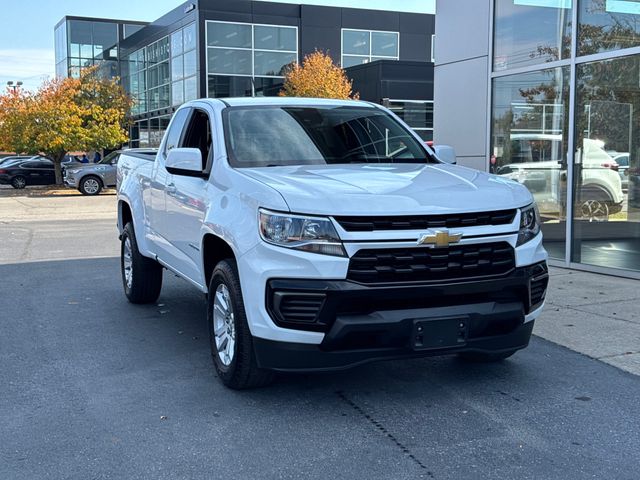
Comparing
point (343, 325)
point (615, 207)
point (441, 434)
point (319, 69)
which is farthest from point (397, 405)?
point (319, 69)

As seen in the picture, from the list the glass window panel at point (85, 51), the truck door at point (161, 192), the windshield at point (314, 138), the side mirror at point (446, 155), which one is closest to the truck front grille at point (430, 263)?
Result: the windshield at point (314, 138)

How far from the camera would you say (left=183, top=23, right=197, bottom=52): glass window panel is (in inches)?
1362

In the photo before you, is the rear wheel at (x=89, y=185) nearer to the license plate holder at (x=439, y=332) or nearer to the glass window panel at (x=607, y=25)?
the glass window panel at (x=607, y=25)

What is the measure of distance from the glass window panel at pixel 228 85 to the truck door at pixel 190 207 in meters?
29.1

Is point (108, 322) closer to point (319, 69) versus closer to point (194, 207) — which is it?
point (194, 207)

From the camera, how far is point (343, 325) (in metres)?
3.97

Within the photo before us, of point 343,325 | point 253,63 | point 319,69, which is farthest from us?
Answer: point 253,63

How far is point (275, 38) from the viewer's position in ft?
116

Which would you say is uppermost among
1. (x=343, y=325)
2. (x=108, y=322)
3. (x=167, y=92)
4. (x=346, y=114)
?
(x=167, y=92)

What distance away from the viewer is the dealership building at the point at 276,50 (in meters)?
33.2

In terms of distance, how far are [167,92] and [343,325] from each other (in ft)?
122

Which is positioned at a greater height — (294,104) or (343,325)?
(294,104)

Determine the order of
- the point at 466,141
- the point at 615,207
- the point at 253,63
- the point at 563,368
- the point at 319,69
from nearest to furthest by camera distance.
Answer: the point at 563,368, the point at 615,207, the point at 466,141, the point at 319,69, the point at 253,63

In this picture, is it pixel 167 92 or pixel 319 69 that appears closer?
pixel 319 69
